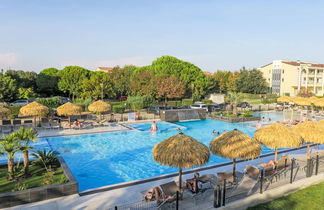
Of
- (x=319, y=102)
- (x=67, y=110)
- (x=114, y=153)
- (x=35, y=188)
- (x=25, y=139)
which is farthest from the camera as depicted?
(x=319, y=102)

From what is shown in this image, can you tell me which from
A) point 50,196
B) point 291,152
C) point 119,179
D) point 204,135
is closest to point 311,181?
point 291,152

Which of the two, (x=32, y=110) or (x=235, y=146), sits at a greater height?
(x=32, y=110)

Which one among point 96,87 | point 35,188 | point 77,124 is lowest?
point 35,188

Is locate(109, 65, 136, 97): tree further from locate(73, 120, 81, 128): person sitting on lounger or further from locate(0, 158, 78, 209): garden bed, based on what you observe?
locate(0, 158, 78, 209): garden bed

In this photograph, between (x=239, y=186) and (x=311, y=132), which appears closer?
(x=239, y=186)

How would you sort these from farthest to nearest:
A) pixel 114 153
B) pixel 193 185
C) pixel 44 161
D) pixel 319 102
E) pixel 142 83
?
pixel 142 83 → pixel 319 102 → pixel 114 153 → pixel 44 161 → pixel 193 185

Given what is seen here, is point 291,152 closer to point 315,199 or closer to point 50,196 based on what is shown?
point 315,199

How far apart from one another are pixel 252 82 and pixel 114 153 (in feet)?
153

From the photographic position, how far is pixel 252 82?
5578 centimetres

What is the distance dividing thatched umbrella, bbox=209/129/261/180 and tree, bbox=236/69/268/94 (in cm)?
4930

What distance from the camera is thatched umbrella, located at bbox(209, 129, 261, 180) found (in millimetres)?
9227

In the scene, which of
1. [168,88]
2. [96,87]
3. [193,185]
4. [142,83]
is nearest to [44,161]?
[193,185]

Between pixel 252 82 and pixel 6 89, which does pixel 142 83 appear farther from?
pixel 252 82

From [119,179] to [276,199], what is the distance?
6.78m
